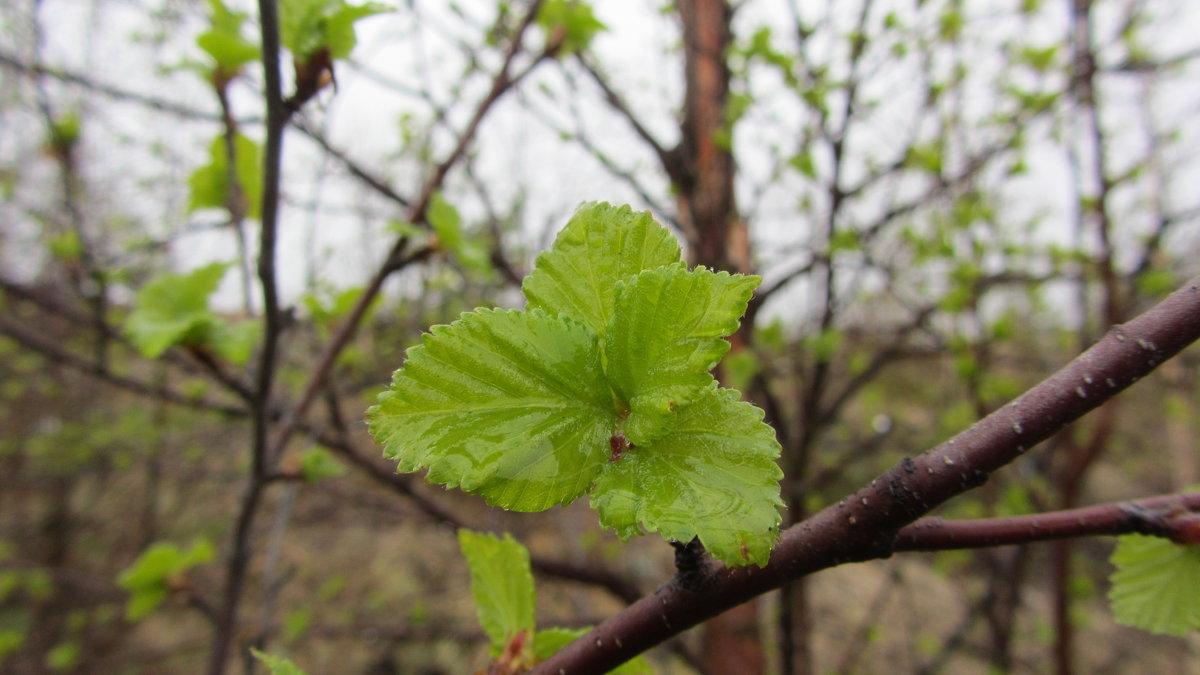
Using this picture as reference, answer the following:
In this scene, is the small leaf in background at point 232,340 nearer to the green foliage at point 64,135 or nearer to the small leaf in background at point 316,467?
the small leaf in background at point 316,467

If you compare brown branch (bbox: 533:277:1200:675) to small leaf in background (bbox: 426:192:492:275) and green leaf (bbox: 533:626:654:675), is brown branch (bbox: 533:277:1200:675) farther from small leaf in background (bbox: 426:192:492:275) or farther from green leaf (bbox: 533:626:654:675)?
small leaf in background (bbox: 426:192:492:275)

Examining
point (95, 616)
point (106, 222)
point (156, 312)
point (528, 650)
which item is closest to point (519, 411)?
point (528, 650)

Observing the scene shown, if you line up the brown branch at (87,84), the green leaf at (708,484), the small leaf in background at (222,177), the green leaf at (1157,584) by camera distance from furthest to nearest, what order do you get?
1. the brown branch at (87,84)
2. the small leaf in background at (222,177)
3. the green leaf at (1157,584)
4. the green leaf at (708,484)

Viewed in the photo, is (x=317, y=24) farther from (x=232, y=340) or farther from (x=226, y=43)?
(x=232, y=340)

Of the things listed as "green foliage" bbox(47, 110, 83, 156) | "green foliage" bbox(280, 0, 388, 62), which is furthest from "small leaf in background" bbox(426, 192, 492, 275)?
"green foliage" bbox(47, 110, 83, 156)

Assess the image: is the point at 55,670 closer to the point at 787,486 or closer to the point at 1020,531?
the point at 787,486

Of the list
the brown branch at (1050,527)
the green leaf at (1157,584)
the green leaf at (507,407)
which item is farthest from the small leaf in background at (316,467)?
the green leaf at (1157,584)
